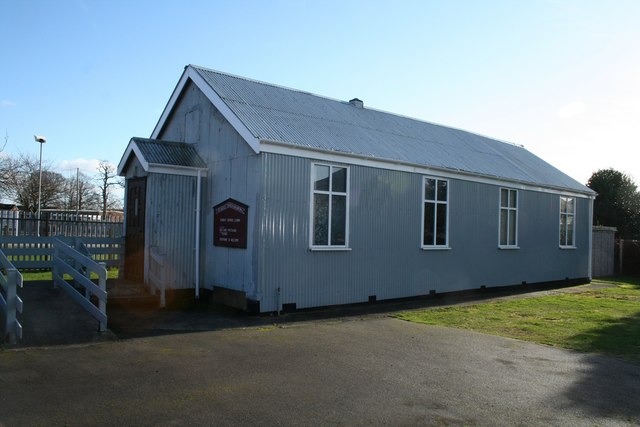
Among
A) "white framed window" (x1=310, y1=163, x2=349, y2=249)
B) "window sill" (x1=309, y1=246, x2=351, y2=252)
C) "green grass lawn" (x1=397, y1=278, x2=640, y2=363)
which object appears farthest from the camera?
"white framed window" (x1=310, y1=163, x2=349, y2=249)

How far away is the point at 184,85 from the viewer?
1440 centimetres

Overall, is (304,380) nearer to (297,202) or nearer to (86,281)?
(86,281)

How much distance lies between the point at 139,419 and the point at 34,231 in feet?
47.2

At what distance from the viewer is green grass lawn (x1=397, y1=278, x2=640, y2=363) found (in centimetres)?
988

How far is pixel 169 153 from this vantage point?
43.5ft

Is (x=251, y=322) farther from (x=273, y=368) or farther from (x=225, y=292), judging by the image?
(x=273, y=368)

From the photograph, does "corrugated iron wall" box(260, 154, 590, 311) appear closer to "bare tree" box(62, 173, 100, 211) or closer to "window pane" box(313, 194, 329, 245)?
"window pane" box(313, 194, 329, 245)

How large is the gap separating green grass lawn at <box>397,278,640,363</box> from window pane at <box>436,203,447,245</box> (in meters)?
2.27

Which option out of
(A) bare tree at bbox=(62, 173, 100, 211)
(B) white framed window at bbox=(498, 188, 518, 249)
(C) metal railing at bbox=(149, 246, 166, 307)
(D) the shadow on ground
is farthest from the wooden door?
(A) bare tree at bbox=(62, 173, 100, 211)

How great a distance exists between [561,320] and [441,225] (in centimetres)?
460

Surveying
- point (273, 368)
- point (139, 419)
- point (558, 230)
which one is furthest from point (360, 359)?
point (558, 230)

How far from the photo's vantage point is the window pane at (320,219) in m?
12.5

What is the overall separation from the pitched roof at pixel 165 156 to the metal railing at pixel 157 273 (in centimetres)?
200

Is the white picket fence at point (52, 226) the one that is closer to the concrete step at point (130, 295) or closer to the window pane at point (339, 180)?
the concrete step at point (130, 295)
